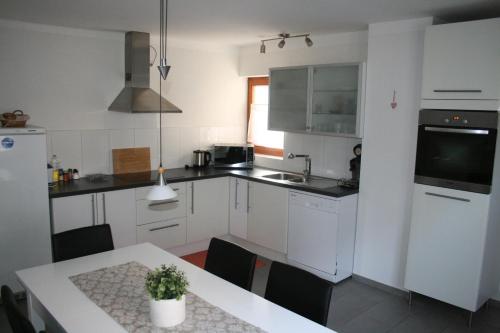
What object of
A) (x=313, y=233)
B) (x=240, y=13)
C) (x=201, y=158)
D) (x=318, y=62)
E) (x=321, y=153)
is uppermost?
(x=240, y=13)

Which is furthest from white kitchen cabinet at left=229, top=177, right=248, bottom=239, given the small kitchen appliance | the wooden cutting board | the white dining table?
the white dining table

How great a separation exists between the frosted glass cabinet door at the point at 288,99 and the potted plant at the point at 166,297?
2870 mm

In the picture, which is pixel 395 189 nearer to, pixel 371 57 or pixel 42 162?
pixel 371 57

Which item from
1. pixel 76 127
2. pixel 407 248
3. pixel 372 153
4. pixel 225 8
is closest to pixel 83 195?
pixel 76 127

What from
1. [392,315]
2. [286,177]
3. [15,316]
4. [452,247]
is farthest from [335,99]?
[15,316]

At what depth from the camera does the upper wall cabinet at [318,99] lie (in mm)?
4016

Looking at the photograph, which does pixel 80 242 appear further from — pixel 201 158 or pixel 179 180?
pixel 201 158

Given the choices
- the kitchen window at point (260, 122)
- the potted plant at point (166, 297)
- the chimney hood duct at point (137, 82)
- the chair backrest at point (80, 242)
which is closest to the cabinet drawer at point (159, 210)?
the chimney hood duct at point (137, 82)

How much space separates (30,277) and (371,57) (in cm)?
316

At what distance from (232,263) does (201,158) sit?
2749mm

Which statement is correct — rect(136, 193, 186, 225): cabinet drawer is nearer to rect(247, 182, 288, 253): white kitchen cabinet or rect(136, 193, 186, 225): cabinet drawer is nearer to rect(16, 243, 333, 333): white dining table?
rect(247, 182, 288, 253): white kitchen cabinet

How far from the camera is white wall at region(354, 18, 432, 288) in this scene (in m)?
3.60

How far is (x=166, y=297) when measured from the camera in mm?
1824

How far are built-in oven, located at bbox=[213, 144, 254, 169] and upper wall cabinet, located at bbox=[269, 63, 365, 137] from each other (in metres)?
0.61
